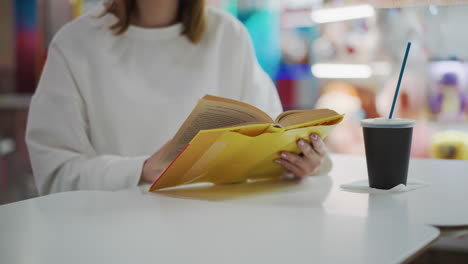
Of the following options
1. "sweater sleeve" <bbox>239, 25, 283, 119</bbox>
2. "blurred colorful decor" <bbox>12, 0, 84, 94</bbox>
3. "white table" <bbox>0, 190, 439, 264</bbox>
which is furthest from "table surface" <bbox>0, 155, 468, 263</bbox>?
"blurred colorful decor" <bbox>12, 0, 84, 94</bbox>

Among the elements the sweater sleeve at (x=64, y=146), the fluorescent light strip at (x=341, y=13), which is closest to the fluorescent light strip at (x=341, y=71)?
the fluorescent light strip at (x=341, y=13)

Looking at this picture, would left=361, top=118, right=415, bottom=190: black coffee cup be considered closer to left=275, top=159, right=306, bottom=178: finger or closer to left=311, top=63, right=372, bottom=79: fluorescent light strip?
left=275, top=159, right=306, bottom=178: finger

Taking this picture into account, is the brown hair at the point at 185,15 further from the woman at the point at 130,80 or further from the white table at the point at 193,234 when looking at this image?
the white table at the point at 193,234

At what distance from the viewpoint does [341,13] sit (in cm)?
271

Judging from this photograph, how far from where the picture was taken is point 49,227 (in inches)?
29.2

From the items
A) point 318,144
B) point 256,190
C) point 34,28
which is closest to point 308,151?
point 318,144

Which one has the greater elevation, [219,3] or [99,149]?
[219,3]

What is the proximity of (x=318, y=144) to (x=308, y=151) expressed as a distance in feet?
0.07

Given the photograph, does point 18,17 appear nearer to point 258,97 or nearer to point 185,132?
point 258,97

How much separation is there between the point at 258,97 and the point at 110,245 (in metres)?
0.93

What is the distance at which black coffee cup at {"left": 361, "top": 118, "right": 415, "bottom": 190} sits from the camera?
93cm

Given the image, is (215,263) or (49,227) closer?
(215,263)

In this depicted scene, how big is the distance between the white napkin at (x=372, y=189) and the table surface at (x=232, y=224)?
18 mm

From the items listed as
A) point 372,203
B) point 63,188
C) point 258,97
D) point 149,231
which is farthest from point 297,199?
point 258,97
